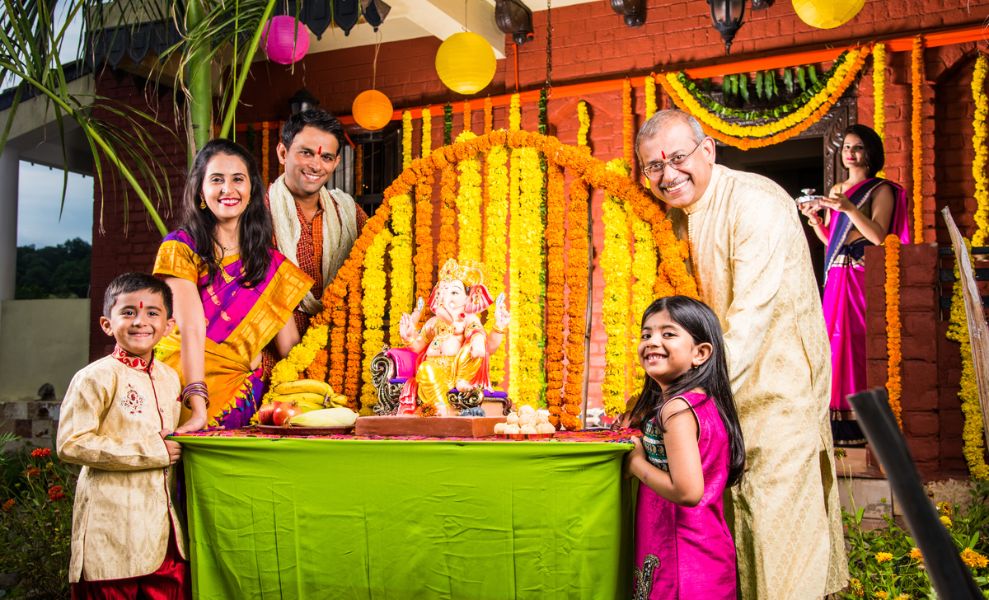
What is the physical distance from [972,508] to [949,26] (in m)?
4.07

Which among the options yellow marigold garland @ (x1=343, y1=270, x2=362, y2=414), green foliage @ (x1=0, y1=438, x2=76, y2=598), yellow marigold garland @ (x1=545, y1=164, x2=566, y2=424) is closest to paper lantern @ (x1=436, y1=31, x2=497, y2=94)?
yellow marigold garland @ (x1=545, y1=164, x2=566, y2=424)

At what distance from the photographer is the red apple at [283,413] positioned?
10.9 ft

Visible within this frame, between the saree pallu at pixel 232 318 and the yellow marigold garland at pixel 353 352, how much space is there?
0.88 ft

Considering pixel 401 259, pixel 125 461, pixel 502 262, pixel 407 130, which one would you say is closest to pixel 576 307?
pixel 502 262

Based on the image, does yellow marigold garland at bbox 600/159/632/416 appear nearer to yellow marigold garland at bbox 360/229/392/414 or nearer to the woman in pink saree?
yellow marigold garland at bbox 360/229/392/414

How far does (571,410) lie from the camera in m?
3.59

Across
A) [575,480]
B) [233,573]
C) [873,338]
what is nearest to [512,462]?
[575,480]

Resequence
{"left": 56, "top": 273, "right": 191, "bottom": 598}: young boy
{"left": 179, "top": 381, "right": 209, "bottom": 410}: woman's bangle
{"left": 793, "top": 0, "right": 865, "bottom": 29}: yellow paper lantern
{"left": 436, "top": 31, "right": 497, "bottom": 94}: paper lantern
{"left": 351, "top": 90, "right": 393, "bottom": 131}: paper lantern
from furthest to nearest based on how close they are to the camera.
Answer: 1. {"left": 351, "top": 90, "right": 393, "bottom": 131}: paper lantern
2. {"left": 436, "top": 31, "right": 497, "bottom": 94}: paper lantern
3. {"left": 793, "top": 0, "right": 865, "bottom": 29}: yellow paper lantern
4. {"left": 179, "top": 381, "right": 209, "bottom": 410}: woman's bangle
5. {"left": 56, "top": 273, "right": 191, "bottom": 598}: young boy

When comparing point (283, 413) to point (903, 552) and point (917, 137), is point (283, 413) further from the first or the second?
point (917, 137)

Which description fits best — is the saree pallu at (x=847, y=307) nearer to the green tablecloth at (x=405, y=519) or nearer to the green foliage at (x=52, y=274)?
the green tablecloth at (x=405, y=519)

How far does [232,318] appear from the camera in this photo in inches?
139

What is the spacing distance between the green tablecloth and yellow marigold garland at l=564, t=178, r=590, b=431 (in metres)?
0.84

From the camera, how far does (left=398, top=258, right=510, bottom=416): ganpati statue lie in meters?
3.34

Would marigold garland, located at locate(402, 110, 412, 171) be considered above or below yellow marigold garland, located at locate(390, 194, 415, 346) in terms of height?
above
